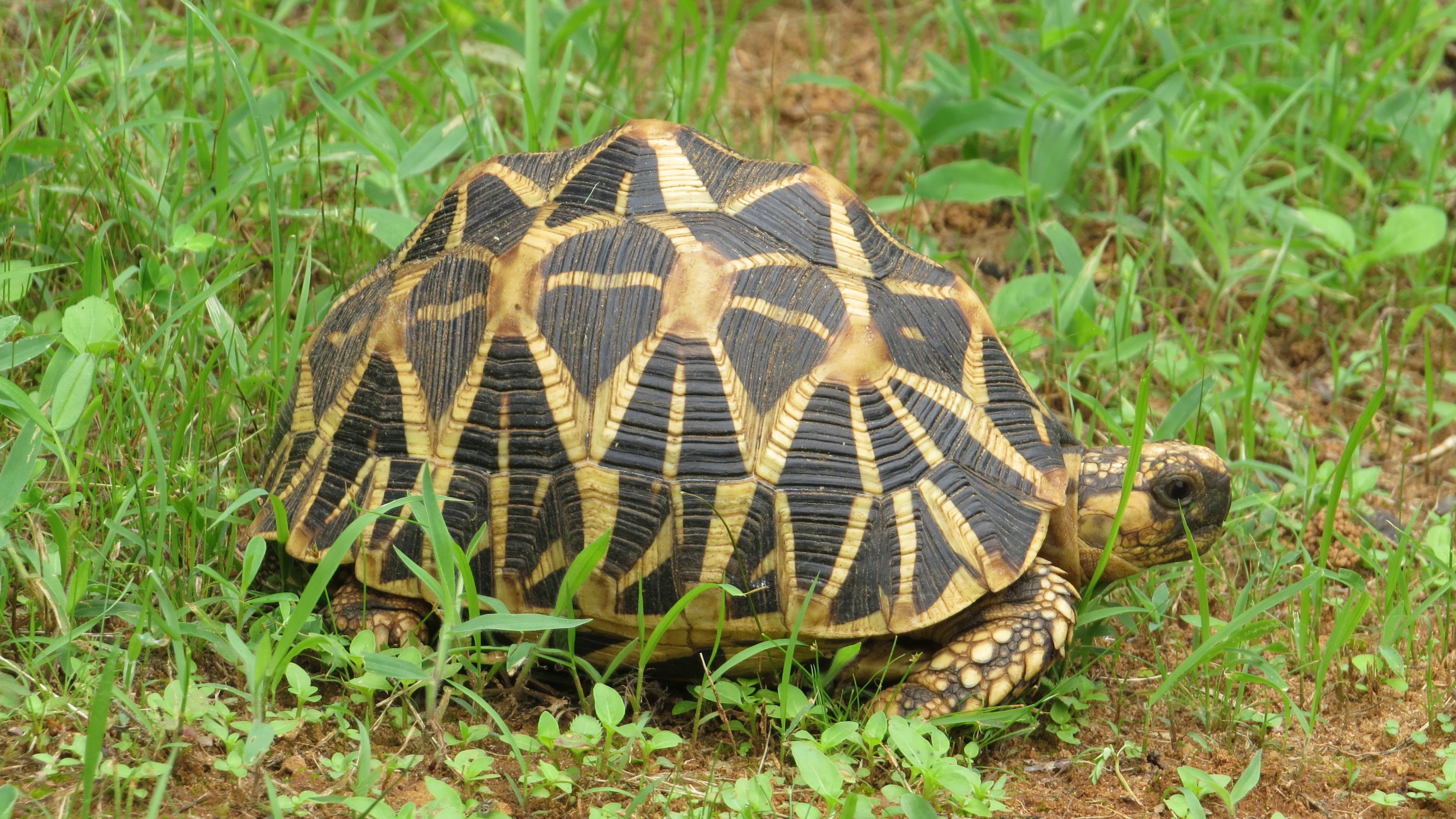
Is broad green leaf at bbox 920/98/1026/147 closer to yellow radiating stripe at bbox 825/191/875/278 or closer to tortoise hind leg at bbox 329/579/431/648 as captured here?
yellow radiating stripe at bbox 825/191/875/278

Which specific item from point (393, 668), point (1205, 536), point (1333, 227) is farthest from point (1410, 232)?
point (393, 668)

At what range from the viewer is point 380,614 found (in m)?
2.95

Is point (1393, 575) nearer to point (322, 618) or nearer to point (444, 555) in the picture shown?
point (444, 555)

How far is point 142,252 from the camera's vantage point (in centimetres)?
368

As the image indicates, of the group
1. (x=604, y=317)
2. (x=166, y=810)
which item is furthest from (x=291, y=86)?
(x=166, y=810)

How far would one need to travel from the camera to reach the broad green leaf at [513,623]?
93.6 inches

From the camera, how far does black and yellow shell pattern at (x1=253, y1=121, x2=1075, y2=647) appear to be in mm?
2762

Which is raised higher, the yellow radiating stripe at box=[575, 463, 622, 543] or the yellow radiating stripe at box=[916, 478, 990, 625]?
the yellow radiating stripe at box=[575, 463, 622, 543]

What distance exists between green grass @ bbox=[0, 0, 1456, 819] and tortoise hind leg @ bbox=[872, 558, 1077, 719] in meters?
0.08

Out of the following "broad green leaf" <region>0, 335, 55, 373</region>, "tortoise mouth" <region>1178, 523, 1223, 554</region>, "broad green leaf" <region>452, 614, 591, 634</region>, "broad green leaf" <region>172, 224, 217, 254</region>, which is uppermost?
"broad green leaf" <region>172, 224, 217, 254</region>

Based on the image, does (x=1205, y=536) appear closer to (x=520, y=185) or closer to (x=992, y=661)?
(x=992, y=661)

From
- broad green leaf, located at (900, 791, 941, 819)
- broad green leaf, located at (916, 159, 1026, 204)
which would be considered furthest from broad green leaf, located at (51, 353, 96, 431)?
broad green leaf, located at (916, 159, 1026, 204)

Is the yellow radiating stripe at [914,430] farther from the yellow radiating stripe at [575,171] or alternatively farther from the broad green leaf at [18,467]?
the broad green leaf at [18,467]

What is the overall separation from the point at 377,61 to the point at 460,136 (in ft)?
2.81
